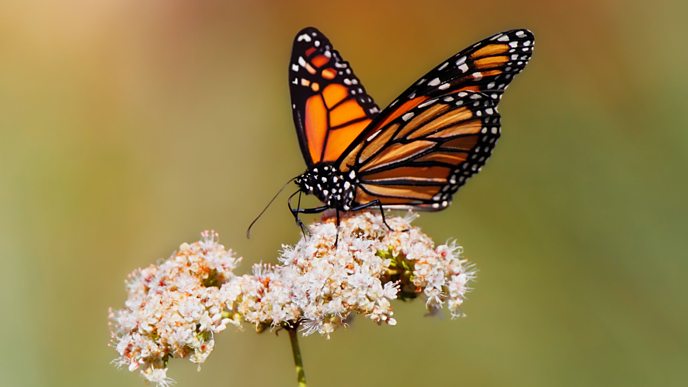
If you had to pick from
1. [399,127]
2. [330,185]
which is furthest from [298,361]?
[399,127]

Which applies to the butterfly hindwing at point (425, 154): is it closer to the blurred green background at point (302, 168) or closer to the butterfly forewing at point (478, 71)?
the butterfly forewing at point (478, 71)

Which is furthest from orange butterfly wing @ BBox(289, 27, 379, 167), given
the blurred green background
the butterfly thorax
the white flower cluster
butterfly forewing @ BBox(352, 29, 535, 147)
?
the blurred green background

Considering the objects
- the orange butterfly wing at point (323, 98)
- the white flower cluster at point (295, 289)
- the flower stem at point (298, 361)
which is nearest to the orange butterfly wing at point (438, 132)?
the orange butterfly wing at point (323, 98)

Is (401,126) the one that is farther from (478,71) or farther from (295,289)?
(295,289)

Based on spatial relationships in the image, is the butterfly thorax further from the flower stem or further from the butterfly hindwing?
the flower stem

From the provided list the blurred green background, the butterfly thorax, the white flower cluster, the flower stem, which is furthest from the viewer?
the blurred green background
